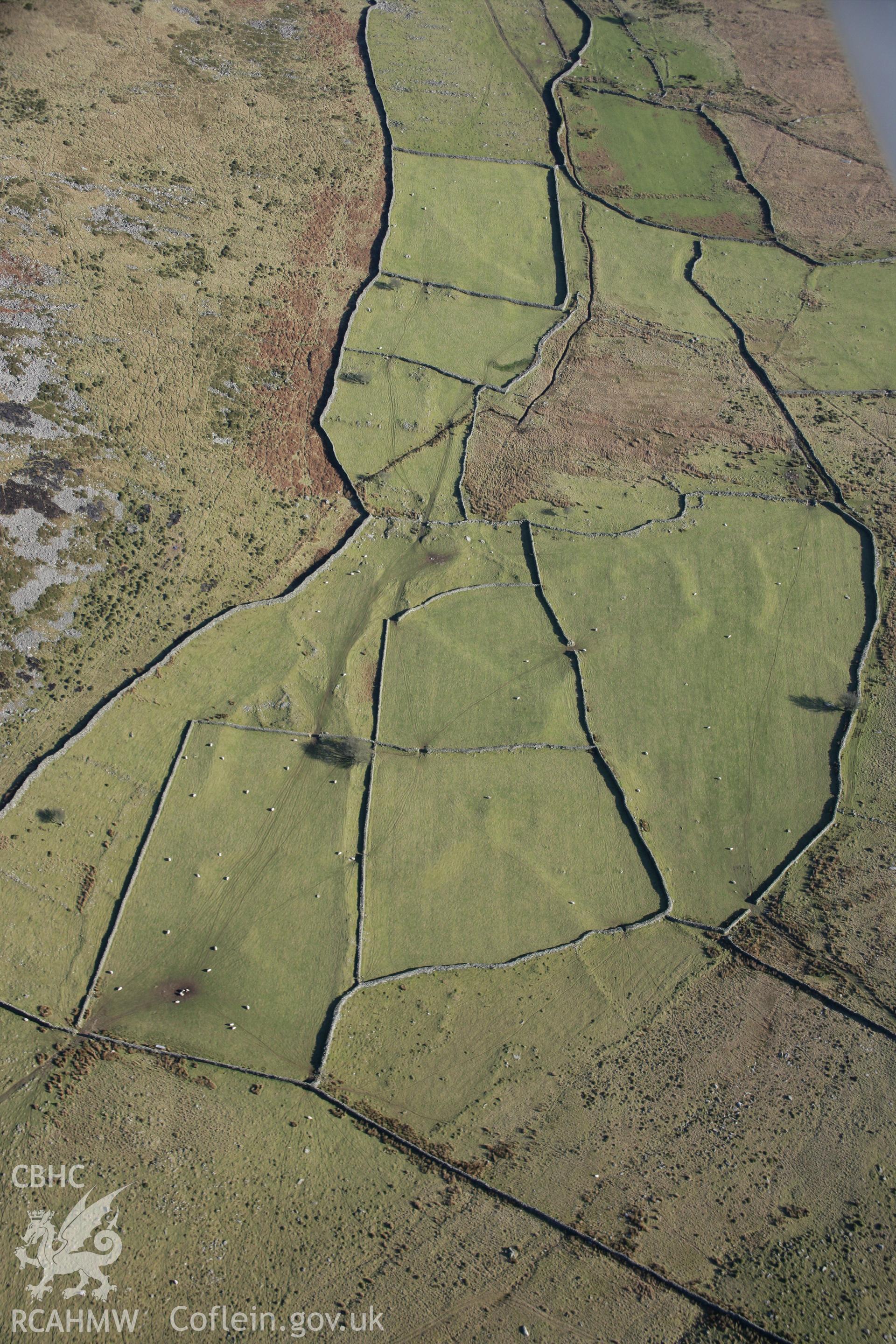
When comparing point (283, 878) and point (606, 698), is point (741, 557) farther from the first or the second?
point (283, 878)

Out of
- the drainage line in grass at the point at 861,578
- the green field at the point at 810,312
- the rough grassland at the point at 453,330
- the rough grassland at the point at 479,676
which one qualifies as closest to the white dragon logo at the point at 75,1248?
the rough grassland at the point at 479,676

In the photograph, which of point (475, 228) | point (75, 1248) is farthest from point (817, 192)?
point (75, 1248)

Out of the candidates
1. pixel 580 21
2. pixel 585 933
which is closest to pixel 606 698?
pixel 585 933

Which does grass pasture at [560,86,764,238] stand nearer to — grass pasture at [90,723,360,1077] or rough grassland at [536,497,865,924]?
rough grassland at [536,497,865,924]

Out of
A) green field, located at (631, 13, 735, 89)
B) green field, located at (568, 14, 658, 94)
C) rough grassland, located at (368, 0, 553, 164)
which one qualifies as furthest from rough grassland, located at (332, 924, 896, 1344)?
green field, located at (631, 13, 735, 89)

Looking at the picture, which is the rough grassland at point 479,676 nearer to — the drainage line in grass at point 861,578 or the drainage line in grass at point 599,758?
the drainage line in grass at point 599,758

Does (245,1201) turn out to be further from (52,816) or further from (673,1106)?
(52,816)
